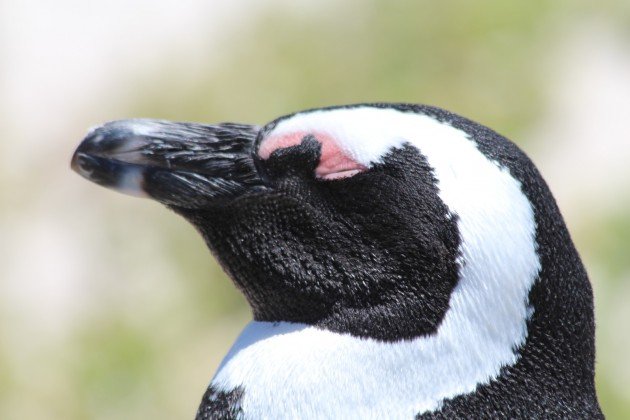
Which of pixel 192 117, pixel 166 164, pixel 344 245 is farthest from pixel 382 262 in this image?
pixel 192 117

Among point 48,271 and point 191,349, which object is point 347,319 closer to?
point 191,349

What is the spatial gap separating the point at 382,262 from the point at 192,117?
1974 mm

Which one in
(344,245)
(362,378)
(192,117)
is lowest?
(362,378)

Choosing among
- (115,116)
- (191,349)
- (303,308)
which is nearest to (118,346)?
(191,349)

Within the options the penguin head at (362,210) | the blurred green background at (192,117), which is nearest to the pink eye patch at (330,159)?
the penguin head at (362,210)

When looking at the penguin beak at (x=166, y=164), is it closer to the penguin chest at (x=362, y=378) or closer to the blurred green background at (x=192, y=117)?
the penguin chest at (x=362, y=378)

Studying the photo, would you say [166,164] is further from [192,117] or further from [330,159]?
[192,117]

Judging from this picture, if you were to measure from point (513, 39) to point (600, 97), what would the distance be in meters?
0.31

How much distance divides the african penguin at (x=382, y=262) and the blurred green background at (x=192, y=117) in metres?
1.49

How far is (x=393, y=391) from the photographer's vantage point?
34.4 inches

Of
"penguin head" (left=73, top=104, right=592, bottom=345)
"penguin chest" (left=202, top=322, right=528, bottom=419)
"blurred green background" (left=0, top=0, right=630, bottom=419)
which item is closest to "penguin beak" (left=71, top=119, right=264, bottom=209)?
"penguin head" (left=73, top=104, right=592, bottom=345)

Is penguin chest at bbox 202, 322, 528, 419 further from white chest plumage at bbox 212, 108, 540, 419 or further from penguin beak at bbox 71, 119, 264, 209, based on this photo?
penguin beak at bbox 71, 119, 264, 209

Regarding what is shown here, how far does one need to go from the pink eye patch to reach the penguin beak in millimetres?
46

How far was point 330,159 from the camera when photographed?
37.3 inches
